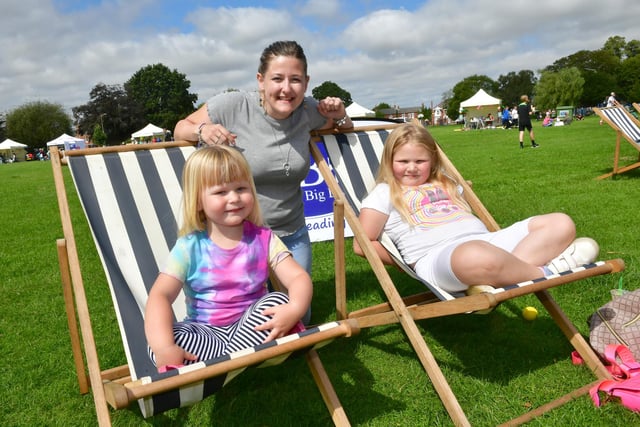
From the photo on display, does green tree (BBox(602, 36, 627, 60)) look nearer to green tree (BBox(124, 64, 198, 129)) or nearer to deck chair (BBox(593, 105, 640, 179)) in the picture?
green tree (BBox(124, 64, 198, 129))

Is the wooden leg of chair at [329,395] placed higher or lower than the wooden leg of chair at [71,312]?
lower

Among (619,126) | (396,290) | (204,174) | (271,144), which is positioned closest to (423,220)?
(396,290)

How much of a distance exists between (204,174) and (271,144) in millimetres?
748

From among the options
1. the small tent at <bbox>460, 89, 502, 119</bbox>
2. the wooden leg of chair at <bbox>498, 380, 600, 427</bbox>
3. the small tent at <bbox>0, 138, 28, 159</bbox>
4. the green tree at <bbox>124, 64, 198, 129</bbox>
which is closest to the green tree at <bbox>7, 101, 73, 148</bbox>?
the small tent at <bbox>0, 138, 28, 159</bbox>

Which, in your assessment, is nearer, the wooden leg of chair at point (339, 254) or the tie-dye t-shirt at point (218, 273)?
the tie-dye t-shirt at point (218, 273)

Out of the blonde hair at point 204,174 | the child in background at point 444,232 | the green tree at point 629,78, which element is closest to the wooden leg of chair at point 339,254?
the child in background at point 444,232

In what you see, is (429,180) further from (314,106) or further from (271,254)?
(271,254)

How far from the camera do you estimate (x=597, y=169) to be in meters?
8.53

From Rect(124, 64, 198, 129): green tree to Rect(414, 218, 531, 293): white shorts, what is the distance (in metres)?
70.6

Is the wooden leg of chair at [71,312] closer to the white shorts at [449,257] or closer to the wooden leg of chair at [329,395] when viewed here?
the wooden leg of chair at [329,395]

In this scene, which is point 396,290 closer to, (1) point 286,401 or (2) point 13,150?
(1) point 286,401

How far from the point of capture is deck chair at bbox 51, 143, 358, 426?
5.19 ft

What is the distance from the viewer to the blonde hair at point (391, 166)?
2.88 m

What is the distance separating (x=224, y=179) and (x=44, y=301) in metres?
2.71
